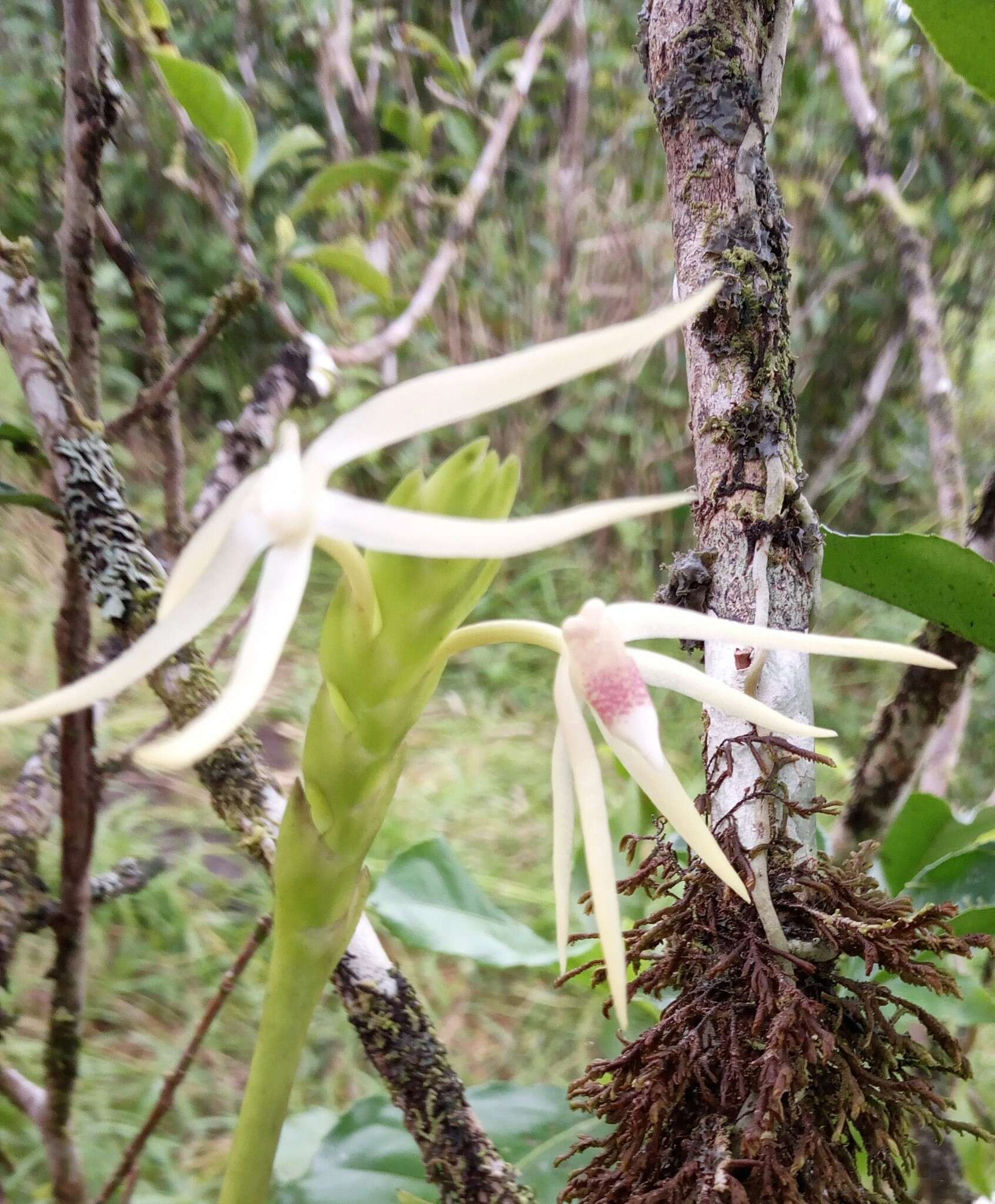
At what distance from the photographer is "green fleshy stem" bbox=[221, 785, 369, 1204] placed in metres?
0.24

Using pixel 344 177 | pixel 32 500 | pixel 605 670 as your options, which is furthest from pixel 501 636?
pixel 344 177

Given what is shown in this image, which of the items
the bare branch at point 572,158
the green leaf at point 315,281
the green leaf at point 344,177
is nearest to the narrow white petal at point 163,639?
the green leaf at point 315,281

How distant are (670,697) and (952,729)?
3.76 ft

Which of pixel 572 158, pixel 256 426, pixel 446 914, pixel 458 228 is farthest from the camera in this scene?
pixel 572 158

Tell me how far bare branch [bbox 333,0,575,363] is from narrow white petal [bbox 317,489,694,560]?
70cm

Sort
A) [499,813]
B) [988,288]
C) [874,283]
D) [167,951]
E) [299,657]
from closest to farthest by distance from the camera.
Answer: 1. [167,951]
2. [499,813]
3. [299,657]
4. [988,288]
5. [874,283]

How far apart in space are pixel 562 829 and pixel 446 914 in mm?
476

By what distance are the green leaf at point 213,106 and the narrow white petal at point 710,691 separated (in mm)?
634

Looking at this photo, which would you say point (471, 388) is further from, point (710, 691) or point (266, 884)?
point (266, 884)

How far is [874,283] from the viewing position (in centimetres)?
222

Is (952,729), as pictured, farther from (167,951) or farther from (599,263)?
(599,263)

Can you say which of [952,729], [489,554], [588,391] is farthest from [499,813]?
[489,554]

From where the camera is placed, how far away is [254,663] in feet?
0.60

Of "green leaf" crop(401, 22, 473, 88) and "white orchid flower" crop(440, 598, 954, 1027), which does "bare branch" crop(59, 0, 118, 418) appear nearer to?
"white orchid flower" crop(440, 598, 954, 1027)
